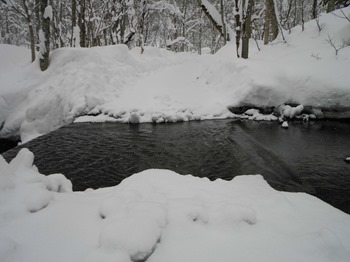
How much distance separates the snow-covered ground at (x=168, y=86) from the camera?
918 centimetres

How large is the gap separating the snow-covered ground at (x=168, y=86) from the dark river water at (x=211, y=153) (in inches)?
45.9

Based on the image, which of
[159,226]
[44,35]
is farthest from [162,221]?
[44,35]

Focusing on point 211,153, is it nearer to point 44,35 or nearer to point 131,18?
point 44,35

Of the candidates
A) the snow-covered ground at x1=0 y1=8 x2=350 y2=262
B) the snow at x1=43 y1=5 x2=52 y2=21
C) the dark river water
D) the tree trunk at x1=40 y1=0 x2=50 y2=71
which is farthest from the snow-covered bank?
the snow at x1=43 y1=5 x2=52 y2=21

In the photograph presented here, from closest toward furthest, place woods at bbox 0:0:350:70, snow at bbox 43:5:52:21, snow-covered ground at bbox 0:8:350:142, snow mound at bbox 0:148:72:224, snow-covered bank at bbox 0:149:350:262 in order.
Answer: snow-covered bank at bbox 0:149:350:262, snow mound at bbox 0:148:72:224, snow-covered ground at bbox 0:8:350:142, snow at bbox 43:5:52:21, woods at bbox 0:0:350:70

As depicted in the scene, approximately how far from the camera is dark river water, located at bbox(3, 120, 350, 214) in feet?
16.0

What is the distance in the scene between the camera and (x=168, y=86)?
12.1 m

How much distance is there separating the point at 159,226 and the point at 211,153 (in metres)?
4.14

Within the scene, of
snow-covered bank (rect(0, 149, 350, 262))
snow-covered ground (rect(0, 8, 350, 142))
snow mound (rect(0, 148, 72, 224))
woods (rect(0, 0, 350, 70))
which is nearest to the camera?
snow-covered bank (rect(0, 149, 350, 262))

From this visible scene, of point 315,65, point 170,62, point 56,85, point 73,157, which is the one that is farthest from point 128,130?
point 170,62

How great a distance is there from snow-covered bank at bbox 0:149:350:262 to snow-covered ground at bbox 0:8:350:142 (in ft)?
21.7

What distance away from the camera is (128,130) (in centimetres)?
846

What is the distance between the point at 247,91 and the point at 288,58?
288cm

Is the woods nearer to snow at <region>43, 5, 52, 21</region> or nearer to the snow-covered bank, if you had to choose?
snow at <region>43, 5, 52, 21</region>
